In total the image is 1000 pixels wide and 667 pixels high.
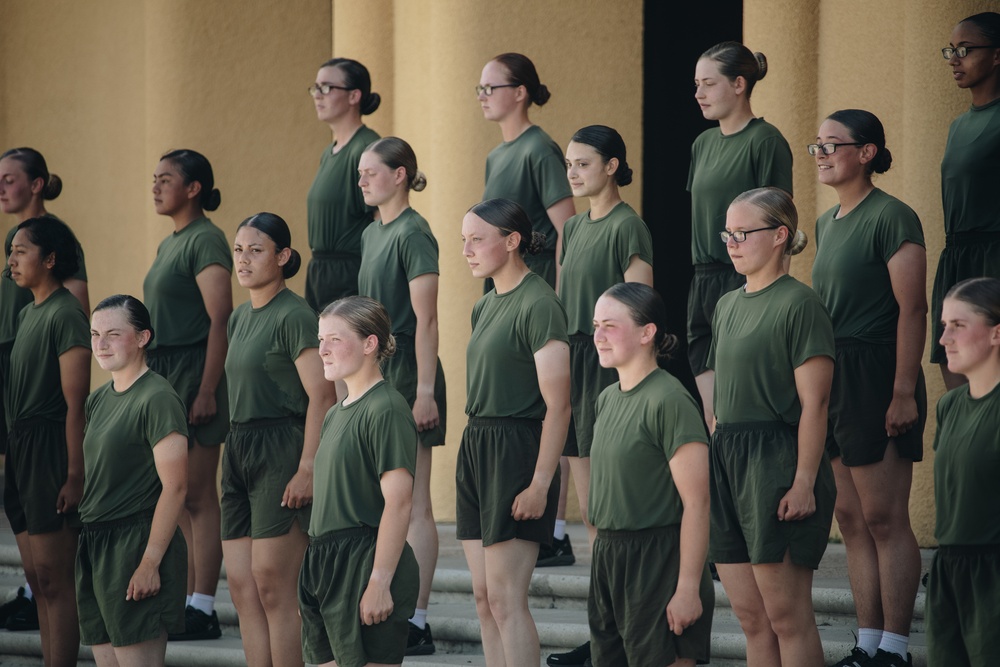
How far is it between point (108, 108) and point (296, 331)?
514cm

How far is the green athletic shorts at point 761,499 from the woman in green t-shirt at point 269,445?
5.54 feet

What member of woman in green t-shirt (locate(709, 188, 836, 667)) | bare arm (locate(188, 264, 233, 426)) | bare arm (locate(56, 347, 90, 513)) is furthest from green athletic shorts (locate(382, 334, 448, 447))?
woman in green t-shirt (locate(709, 188, 836, 667))

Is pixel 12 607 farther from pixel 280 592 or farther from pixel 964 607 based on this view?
pixel 964 607

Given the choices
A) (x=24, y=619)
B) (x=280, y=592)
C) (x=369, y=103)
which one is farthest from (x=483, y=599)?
(x=24, y=619)

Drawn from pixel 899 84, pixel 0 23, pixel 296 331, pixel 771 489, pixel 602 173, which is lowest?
pixel 771 489

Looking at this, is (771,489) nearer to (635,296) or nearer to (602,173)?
(635,296)

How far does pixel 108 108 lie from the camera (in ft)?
35.0

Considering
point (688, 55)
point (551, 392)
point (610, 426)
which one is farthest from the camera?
point (688, 55)

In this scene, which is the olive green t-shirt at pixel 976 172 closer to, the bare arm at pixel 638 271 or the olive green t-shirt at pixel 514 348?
the bare arm at pixel 638 271

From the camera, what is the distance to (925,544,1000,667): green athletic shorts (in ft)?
14.4

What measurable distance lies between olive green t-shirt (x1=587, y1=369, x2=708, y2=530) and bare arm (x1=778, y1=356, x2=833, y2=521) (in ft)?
1.22

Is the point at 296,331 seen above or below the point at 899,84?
below

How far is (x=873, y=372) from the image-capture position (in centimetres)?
568

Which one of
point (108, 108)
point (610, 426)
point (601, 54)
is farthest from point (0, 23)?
point (610, 426)
